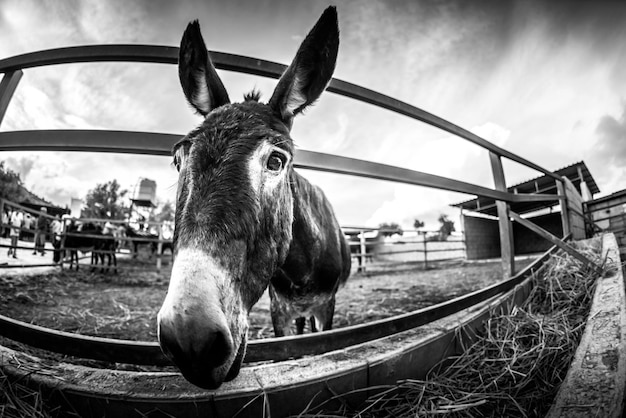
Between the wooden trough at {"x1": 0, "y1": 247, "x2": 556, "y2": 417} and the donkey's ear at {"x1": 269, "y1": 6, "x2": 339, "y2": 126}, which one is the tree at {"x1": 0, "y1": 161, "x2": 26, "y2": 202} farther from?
the donkey's ear at {"x1": 269, "y1": 6, "x2": 339, "y2": 126}

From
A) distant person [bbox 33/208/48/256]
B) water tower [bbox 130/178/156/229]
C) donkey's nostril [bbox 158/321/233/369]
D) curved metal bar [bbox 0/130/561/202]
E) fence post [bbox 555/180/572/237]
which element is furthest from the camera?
water tower [bbox 130/178/156/229]

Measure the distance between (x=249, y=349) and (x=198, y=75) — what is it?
1.72 meters

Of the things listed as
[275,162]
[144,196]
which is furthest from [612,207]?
[144,196]

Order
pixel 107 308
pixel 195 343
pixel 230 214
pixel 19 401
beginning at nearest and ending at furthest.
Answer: pixel 195 343 → pixel 230 214 → pixel 19 401 → pixel 107 308

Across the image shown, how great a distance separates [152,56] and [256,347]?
2.11 m

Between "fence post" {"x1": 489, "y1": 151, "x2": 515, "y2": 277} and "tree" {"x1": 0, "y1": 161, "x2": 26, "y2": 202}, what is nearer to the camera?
"fence post" {"x1": 489, "y1": 151, "x2": 515, "y2": 277}

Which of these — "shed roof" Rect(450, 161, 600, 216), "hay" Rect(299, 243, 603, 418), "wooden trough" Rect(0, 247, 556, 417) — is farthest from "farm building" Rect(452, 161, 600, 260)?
"wooden trough" Rect(0, 247, 556, 417)

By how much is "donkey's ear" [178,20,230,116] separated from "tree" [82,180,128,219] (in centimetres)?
6207

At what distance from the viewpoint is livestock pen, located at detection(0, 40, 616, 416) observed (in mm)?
1165

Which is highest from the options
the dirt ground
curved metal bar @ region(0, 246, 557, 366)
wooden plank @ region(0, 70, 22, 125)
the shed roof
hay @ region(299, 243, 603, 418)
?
the shed roof

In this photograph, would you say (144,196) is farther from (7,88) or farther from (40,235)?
(7,88)

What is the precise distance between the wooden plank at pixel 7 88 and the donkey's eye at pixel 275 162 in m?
2.71

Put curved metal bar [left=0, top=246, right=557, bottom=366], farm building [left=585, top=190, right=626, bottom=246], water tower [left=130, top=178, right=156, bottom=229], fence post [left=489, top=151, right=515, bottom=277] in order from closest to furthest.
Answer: curved metal bar [left=0, top=246, right=557, bottom=366], fence post [left=489, top=151, right=515, bottom=277], farm building [left=585, top=190, right=626, bottom=246], water tower [left=130, top=178, right=156, bottom=229]

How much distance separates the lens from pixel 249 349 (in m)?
1.36
